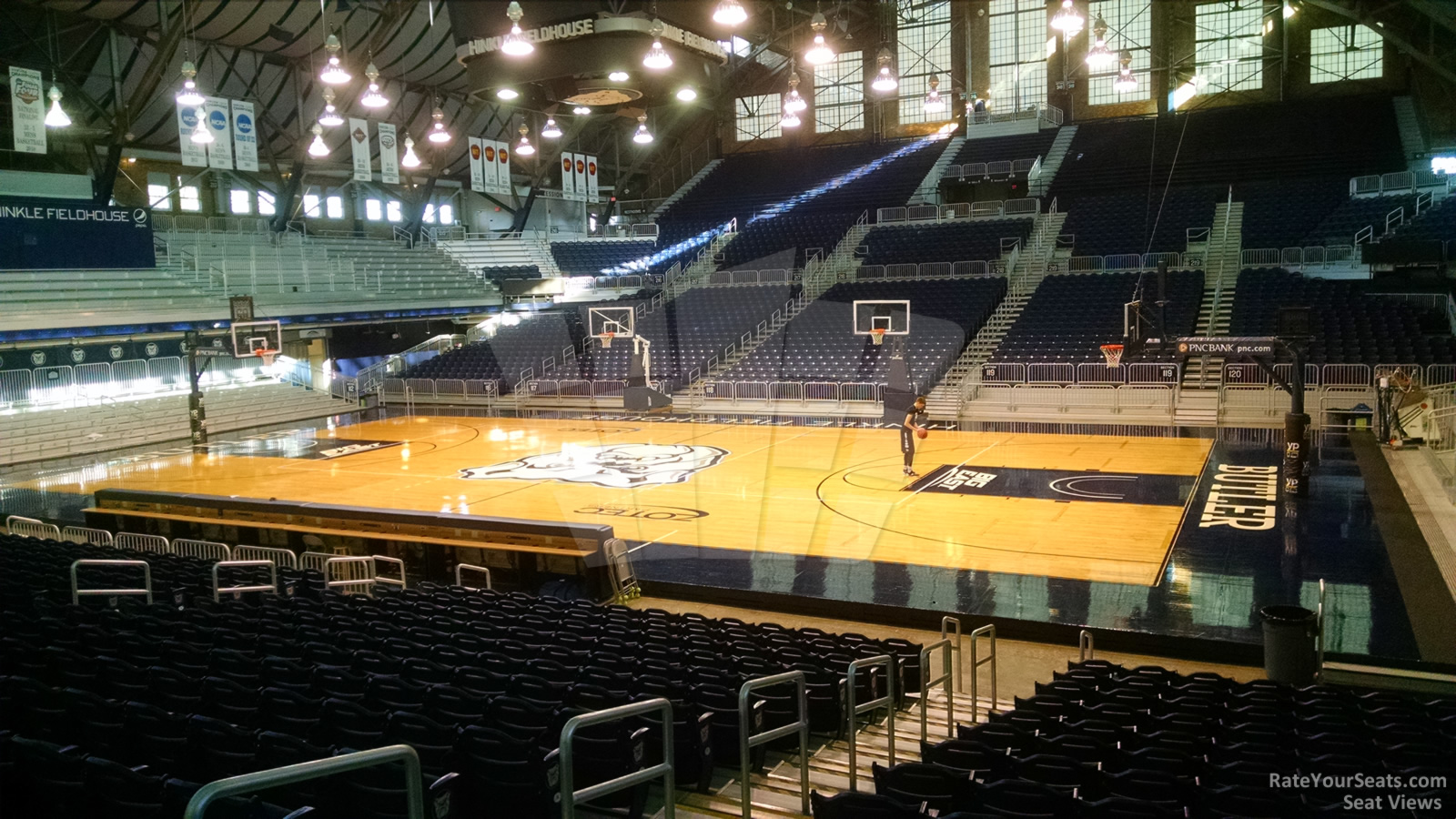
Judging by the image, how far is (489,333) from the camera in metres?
40.9

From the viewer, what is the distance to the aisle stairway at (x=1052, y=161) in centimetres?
3981

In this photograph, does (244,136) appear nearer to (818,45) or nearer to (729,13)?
(818,45)

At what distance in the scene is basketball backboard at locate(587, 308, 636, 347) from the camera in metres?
31.4

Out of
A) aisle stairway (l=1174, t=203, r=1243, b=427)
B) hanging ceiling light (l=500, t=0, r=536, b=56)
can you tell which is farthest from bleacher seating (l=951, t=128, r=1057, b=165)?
hanging ceiling light (l=500, t=0, r=536, b=56)

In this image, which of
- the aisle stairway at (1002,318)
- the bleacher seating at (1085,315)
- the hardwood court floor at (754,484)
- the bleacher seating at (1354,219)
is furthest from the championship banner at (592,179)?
the bleacher seating at (1354,219)

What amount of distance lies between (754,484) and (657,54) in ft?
39.8

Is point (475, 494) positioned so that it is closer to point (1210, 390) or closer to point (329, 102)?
point (329, 102)

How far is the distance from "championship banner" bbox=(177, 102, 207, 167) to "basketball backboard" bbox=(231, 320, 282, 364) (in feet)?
16.1

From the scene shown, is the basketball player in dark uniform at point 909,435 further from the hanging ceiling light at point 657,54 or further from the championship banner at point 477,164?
the championship banner at point 477,164

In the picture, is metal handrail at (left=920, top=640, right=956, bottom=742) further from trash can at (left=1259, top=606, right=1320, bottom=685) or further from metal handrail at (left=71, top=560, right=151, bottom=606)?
metal handrail at (left=71, top=560, right=151, bottom=606)

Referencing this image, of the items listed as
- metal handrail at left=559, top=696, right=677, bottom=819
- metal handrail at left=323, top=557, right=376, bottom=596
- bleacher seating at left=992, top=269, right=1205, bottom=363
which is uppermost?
bleacher seating at left=992, top=269, right=1205, bottom=363

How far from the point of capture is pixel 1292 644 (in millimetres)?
9102

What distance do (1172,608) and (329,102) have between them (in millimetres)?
17042

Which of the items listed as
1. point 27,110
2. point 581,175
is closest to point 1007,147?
point 581,175
